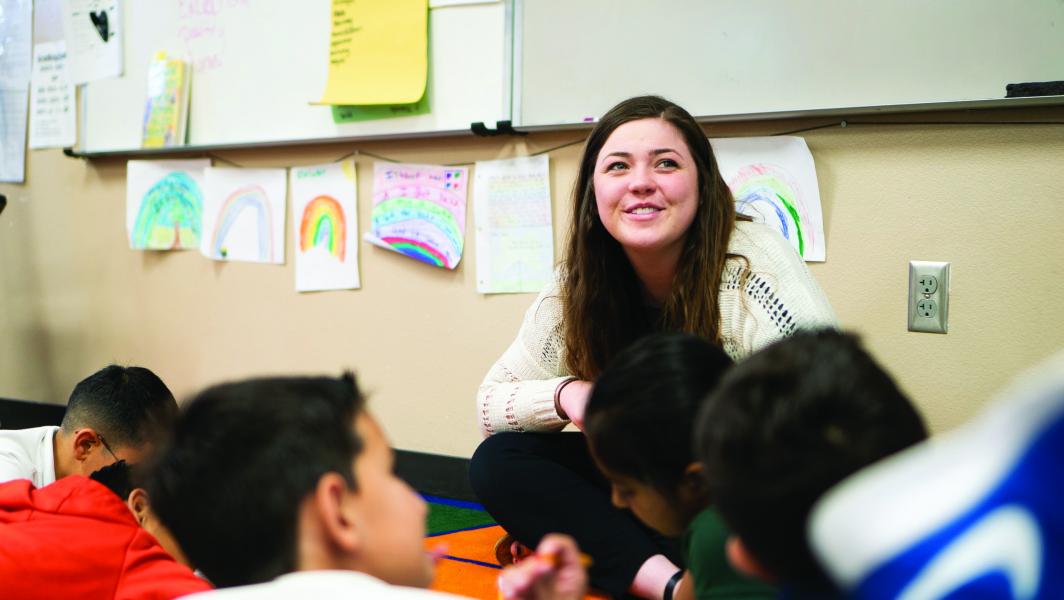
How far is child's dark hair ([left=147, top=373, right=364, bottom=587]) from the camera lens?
740 mm

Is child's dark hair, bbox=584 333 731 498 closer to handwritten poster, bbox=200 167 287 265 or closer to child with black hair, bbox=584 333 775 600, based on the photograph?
child with black hair, bbox=584 333 775 600

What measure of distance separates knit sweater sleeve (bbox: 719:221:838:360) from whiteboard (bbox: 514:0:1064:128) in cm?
37

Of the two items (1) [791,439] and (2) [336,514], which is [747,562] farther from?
(2) [336,514]

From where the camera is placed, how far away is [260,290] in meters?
2.46

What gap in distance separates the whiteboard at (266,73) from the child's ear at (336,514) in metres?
1.37

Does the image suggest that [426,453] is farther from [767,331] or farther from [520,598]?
[520,598]

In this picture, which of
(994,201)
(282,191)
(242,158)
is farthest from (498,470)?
(242,158)

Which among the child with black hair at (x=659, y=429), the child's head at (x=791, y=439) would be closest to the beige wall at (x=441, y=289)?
the child with black hair at (x=659, y=429)

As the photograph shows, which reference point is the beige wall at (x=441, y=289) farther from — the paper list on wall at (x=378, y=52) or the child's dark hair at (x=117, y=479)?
the child's dark hair at (x=117, y=479)

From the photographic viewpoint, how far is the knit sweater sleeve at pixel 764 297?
1332 mm

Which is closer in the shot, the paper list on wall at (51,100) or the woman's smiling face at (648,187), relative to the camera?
the woman's smiling face at (648,187)

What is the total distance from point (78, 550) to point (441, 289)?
110cm

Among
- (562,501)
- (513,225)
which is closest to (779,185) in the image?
(513,225)

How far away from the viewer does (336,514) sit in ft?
2.40
